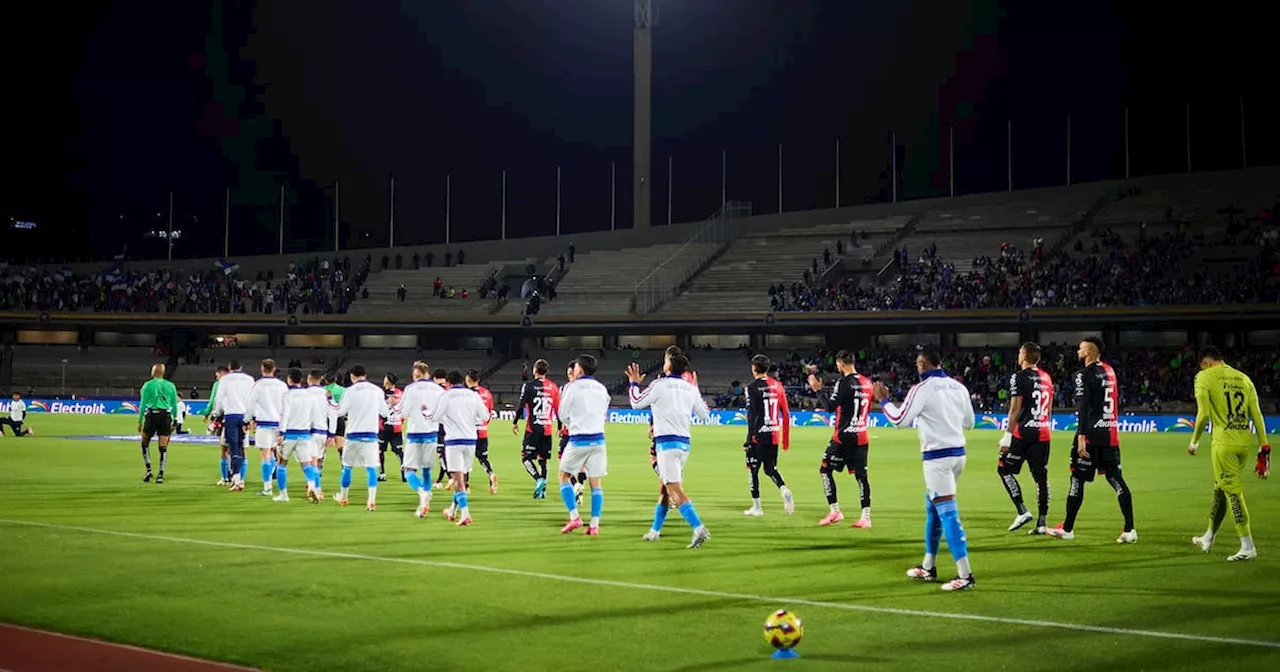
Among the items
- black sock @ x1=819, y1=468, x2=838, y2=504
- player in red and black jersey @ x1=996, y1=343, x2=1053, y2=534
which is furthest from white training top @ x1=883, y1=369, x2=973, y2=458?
black sock @ x1=819, y1=468, x2=838, y2=504

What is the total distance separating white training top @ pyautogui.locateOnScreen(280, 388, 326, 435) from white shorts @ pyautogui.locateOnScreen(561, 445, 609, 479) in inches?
246

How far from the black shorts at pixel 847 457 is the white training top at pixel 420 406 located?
572cm

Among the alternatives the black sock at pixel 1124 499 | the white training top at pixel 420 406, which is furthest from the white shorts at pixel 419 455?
the black sock at pixel 1124 499

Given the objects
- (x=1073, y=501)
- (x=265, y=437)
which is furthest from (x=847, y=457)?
(x=265, y=437)

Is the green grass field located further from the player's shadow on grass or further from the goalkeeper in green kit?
the goalkeeper in green kit

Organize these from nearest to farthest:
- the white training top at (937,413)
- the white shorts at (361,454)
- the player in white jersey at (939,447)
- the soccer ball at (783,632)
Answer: the soccer ball at (783,632)
the player in white jersey at (939,447)
the white training top at (937,413)
the white shorts at (361,454)

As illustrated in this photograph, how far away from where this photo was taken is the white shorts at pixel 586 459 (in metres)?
15.7

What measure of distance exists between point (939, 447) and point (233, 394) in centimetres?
1549

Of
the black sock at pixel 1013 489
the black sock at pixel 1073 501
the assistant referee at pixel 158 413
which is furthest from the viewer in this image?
the assistant referee at pixel 158 413

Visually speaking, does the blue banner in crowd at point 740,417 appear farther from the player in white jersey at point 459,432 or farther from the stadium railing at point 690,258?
the player in white jersey at point 459,432

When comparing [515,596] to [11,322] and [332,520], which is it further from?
[11,322]

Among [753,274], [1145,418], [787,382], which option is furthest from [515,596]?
[753,274]

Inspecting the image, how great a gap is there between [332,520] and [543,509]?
342cm

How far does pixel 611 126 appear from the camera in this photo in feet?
268
